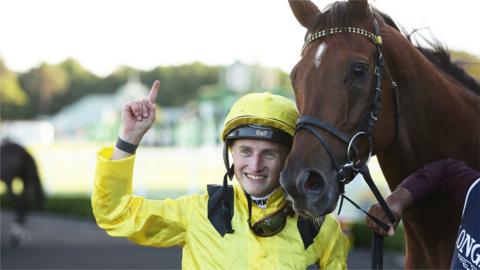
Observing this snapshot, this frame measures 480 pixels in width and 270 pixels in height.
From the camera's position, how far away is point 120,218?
5.98 ft

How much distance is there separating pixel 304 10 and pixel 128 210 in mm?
855

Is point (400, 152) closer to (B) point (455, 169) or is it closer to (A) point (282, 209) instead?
(B) point (455, 169)

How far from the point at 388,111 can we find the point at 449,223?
1.50 feet

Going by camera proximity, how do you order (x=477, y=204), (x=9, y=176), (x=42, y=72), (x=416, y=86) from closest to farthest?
(x=477, y=204), (x=416, y=86), (x=9, y=176), (x=42, y=72)

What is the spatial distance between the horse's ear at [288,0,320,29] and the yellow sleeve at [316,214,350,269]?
0.65m

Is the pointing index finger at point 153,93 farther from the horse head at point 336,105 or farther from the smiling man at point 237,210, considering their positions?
the horse head at point 336,105

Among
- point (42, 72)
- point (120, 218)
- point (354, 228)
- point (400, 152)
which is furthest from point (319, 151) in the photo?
point (42, 72)

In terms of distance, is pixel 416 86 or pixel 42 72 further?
pixel 42 72

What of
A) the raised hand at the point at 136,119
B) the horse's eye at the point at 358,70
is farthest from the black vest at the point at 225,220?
the horse's eye at the point at 358,70

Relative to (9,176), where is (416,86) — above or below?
above

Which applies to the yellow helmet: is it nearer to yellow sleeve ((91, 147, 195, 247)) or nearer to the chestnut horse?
the chestnut horse

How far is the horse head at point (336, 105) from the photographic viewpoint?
1646mm

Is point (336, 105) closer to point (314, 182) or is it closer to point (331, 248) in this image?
point (314, 182)

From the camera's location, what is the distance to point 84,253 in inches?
337
